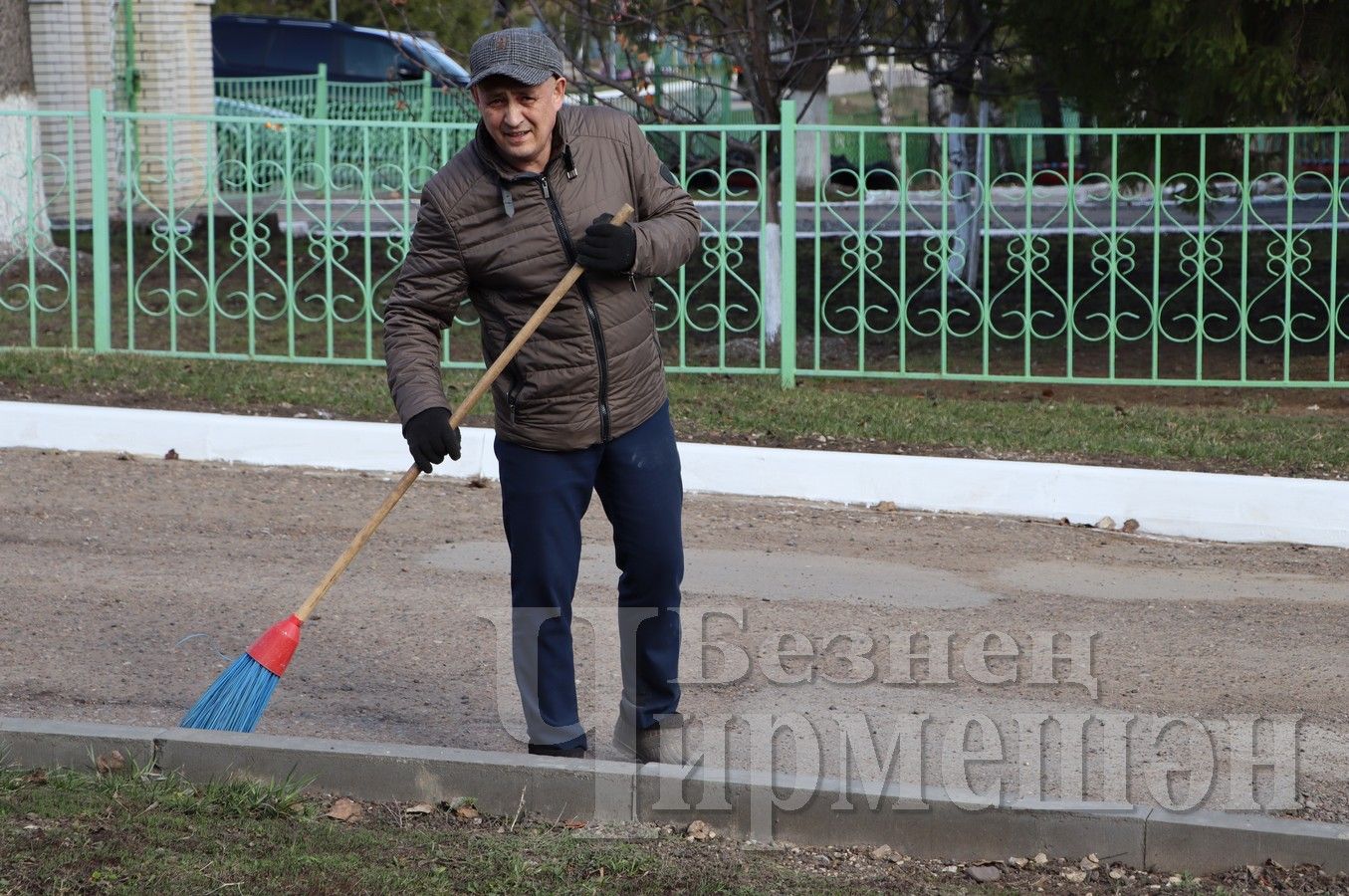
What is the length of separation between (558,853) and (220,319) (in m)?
8.20

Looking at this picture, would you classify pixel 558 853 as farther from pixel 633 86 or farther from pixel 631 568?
pixel 633 86

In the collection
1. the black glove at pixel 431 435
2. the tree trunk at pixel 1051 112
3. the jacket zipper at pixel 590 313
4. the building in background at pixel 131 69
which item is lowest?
the black glove at pixel 431 435

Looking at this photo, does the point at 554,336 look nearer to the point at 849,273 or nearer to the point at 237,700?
the point at 237,700

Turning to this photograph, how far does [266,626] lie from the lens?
5.11 meters

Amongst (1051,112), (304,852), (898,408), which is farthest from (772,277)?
(304,852)

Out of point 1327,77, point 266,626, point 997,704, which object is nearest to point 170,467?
point 266,626

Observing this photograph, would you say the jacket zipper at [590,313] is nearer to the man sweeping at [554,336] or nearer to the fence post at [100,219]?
the man sweeping at [554,336]

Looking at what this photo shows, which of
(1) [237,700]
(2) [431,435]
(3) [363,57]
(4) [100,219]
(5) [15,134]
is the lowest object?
(1) [237,700]

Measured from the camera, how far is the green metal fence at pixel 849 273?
854cm

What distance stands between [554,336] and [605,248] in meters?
0.25

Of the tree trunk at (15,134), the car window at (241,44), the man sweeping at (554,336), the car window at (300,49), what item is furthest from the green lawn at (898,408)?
the car window at (241,44)

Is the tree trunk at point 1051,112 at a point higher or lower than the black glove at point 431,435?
higher

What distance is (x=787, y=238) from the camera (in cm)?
873

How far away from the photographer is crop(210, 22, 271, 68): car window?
2456 centimetres
